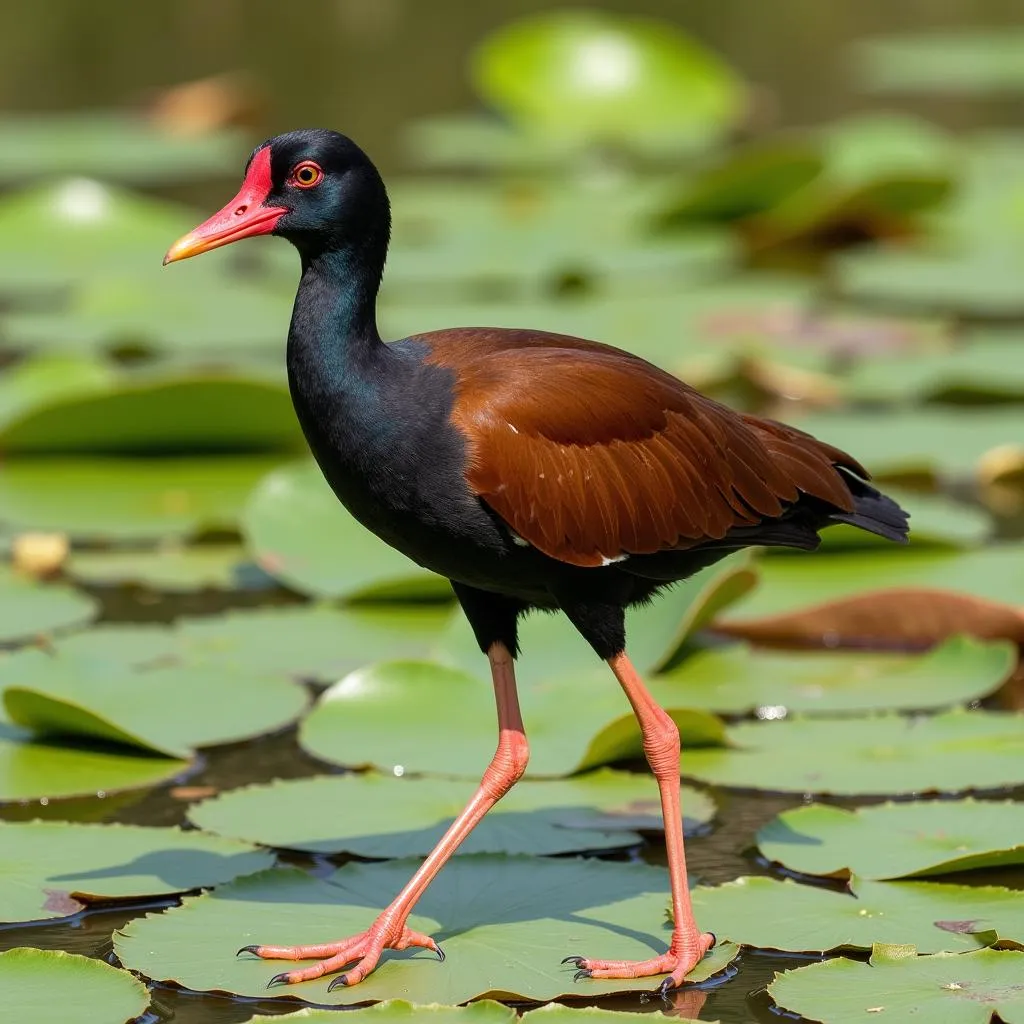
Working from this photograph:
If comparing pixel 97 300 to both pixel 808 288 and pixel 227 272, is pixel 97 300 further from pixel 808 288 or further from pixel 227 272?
pixel 808 288

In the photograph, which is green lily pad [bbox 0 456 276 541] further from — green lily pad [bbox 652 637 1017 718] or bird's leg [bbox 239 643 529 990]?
bird's leg [bbox 239 643 529 990]

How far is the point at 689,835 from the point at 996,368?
147 inches

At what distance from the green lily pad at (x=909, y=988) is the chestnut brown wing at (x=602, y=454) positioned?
0.88 metres

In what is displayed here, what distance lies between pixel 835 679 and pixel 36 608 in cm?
222

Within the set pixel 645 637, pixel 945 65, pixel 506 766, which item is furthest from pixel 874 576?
pixel 945 65

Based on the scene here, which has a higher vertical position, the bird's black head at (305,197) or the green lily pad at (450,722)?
the bird's black head at (305,197)

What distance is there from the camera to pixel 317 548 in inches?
229

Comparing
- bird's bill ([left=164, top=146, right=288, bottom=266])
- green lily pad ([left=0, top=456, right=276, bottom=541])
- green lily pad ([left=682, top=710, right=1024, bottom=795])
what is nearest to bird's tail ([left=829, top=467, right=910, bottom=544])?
green lily pad ([left=682, top=710, right=1024, bottom=795])

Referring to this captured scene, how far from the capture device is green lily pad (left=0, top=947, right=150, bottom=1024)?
11.2ft

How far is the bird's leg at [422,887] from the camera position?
146 inches

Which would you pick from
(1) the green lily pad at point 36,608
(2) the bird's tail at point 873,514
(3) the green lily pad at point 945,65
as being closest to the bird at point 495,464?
(2) the bird's tail at point 873,514

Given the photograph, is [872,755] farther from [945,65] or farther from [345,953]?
[945,65]

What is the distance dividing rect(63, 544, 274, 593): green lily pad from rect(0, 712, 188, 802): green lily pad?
1.17 metres

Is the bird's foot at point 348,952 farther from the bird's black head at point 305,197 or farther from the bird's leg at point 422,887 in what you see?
the bird's black head at point 305,197
